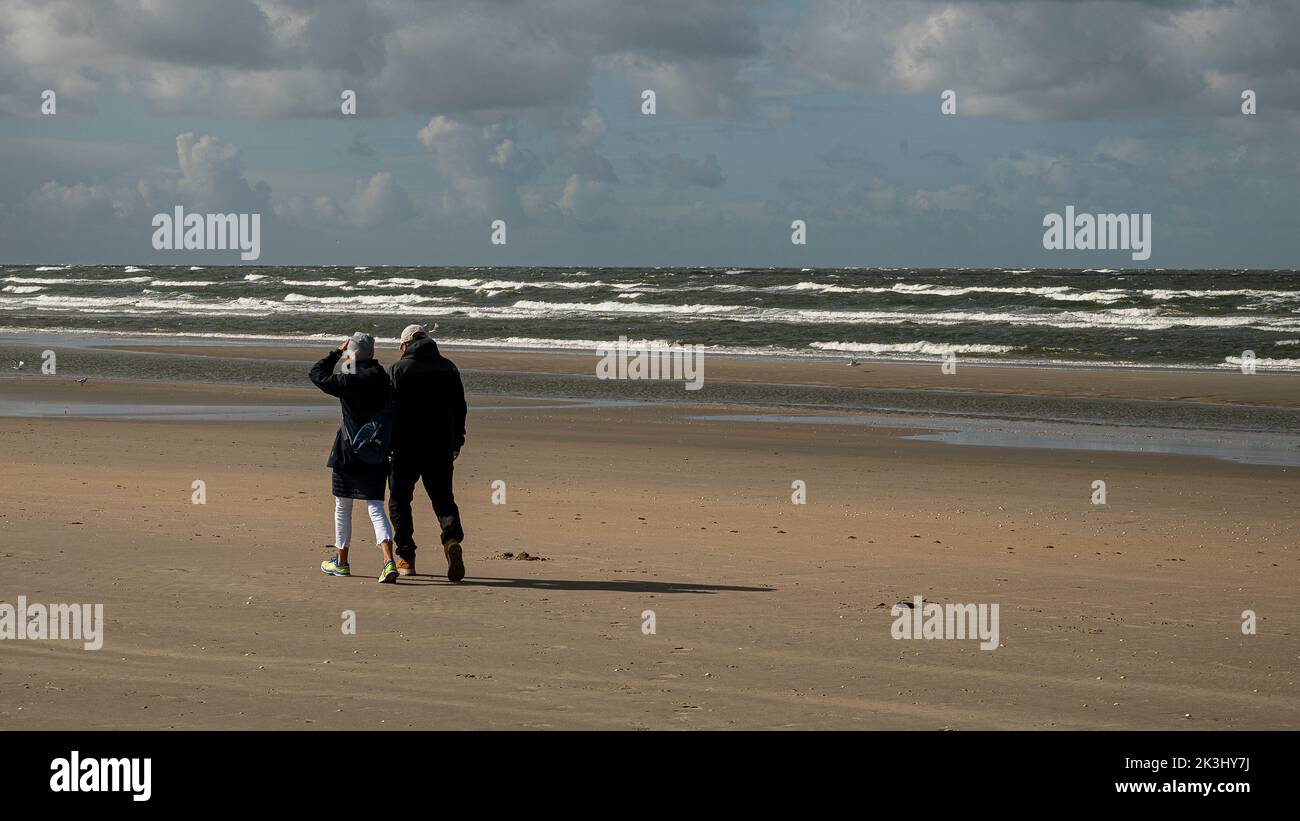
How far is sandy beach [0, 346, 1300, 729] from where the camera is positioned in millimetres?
5934

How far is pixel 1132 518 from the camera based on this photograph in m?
11.9

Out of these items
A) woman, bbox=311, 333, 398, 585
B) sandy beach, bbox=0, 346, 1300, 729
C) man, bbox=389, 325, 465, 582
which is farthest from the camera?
man, bbox=389, 325, 465, 582

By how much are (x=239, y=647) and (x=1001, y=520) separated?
7.05 m

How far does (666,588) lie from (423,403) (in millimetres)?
2032

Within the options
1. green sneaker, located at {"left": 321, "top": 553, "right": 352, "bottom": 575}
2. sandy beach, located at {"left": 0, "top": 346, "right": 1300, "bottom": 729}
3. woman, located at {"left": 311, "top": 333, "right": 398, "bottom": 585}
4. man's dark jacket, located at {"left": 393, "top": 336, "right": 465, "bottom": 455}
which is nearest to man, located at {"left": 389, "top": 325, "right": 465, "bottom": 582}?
man's dark jacket, located at {"left": 393, "top": 336, "right": 465, "bottom": 455}

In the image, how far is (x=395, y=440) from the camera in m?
9.05

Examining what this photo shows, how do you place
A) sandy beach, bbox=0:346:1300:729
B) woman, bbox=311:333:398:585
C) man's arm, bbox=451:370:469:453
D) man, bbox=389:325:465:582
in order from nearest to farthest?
sandy beach, bbox=0:346:1300:729 < woman, bbox=311:333:398:585 < man, bbox=389:325:465:582 < man's arm, bbox=451:370:469:453

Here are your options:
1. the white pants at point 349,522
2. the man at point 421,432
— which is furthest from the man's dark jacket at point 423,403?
the white pants at point 349,522

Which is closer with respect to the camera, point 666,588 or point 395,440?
point 666,588

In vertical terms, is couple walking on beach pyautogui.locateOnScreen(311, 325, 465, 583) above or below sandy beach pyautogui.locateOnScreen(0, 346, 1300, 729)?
above

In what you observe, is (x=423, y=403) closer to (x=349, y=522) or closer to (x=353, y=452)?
(x=353, y=452)

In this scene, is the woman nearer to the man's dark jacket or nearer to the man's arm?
the man's dark jacket

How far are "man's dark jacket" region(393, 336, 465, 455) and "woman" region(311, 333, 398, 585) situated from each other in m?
0.21

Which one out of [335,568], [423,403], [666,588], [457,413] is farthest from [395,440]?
[666,588]
